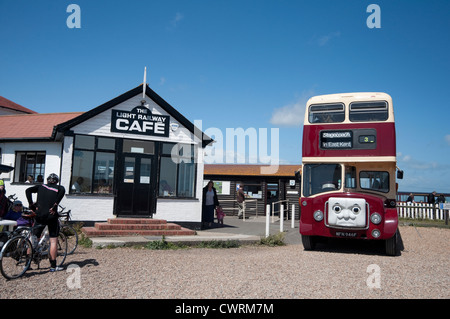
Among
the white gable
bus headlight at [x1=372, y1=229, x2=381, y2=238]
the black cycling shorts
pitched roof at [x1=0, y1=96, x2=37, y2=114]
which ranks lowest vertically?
bus headlight at [x1=372, y1=229, x2=381, y2=238]

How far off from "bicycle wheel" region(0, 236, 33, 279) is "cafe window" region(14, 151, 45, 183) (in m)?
8.05

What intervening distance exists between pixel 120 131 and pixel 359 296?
1009 centimetres

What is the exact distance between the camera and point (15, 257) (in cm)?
634

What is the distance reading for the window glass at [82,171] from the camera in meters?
12.7

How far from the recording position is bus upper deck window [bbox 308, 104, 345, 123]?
10266 mm

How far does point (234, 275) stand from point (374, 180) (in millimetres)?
5509

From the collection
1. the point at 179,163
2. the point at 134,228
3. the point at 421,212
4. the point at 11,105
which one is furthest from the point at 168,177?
the point at 11,105

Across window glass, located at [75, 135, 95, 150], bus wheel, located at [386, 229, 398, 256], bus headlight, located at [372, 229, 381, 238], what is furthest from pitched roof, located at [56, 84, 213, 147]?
bus wheel, located at [386, 229, 398, 256]

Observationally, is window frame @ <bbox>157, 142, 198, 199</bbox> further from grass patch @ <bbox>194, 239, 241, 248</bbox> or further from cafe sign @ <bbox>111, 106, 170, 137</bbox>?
grass patch @ <bbox>194, 239, 241, 248</bbox>

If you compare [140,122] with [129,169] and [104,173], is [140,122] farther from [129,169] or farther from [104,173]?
[104,173]

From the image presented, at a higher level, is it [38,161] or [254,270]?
[38,161]
